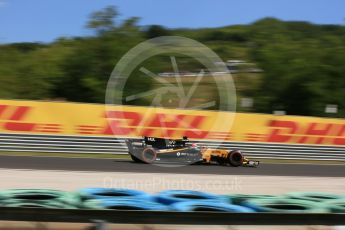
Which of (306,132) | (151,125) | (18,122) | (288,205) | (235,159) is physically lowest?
(235,159)

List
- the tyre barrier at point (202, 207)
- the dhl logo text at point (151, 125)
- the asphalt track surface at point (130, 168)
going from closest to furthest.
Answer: the tyre barrier at point (202, 207) → the asphalt track surface at point (130, 168) → the dhl logo text at point (151, 125)

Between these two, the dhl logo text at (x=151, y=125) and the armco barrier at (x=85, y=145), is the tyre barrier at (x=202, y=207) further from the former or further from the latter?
the dhl logo text at (x=151, y=125)

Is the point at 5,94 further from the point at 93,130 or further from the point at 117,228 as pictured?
the point at 117,228

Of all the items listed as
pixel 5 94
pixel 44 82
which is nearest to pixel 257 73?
pixel 44 82

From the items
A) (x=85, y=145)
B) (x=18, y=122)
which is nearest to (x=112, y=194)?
(x=85, y=145)

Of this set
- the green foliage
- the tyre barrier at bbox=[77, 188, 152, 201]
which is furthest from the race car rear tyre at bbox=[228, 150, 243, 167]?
the green foliage

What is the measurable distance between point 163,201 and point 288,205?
1664 millimetres

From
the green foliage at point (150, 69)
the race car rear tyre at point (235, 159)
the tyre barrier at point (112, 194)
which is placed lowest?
the race car rear tyre at point (235, 159)

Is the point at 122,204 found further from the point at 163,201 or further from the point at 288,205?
the point at 288,205

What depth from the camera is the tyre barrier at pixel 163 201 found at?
19.4ft

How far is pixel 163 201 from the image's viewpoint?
6.55 m

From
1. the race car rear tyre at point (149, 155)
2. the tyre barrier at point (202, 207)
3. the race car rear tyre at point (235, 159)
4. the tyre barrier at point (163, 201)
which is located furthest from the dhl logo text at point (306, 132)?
the tyre barrier at point (202, 207)

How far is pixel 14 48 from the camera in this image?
124 ft

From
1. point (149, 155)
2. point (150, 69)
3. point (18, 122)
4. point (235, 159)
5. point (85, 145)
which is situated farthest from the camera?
point (150, 69)
